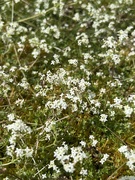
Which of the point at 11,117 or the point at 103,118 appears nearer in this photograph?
the point at 11,117

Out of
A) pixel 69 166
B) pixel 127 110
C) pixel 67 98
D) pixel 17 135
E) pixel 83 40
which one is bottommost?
pixel 69 166

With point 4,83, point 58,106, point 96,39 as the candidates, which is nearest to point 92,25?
point 96,39

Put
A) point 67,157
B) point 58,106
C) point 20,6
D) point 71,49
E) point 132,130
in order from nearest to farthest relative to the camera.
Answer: point 67,157 < point 58,106 < point 132,130 < point 71,49 < point 20,6

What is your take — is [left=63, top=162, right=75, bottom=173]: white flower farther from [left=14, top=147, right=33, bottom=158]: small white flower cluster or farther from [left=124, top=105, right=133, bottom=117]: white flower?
[left=124, top=105, right=133, bottom=117]: white flower

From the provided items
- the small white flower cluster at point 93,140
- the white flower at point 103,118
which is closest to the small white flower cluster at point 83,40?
the white flower at point 103,118

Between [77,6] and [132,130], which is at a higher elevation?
[77,6]

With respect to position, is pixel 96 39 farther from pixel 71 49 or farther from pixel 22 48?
pixel 22 48

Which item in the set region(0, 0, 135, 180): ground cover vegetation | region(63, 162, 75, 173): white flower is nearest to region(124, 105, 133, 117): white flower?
region(0, 0, 135, 180): ground cover vegetation

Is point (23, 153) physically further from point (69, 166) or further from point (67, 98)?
point (67, 98)

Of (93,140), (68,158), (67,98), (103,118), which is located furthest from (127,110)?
(68,158)
